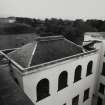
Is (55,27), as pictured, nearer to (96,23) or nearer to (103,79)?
(96,23)

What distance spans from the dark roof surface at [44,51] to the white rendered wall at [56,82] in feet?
2.79

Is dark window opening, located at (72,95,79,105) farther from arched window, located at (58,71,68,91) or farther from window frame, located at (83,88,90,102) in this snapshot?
arched window, located at (58,71,68,91)

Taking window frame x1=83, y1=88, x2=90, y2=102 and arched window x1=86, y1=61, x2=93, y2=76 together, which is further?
window frame x1=83, y1=88, x2=90, y2=102

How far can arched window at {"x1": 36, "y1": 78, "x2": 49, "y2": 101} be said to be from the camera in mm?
9485

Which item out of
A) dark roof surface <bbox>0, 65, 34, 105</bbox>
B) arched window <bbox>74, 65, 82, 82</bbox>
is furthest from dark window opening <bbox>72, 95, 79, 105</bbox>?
dark roof surface <bbox>0, 65, 34, 105</bbox>

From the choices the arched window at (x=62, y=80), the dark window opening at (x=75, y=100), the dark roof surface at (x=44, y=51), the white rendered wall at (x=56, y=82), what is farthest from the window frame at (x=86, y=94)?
the dark roof surface at (x=44, y=51)

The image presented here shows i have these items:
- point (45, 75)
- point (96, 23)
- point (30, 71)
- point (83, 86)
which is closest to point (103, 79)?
point (83, 86)

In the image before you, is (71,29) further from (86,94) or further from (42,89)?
(42,89)

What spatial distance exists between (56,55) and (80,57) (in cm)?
261

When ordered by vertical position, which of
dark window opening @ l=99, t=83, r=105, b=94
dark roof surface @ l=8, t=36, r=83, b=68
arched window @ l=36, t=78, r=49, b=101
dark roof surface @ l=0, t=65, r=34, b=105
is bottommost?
dark window opening @ l=99, t=83, r=105, b=94

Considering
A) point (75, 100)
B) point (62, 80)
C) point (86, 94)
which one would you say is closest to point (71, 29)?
point (86, 94)

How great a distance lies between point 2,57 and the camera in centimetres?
1123

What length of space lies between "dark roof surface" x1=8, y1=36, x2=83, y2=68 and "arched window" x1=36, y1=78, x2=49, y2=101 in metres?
1.61

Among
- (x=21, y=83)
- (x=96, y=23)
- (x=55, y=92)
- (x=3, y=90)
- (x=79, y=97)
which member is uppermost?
(x=96, y=23)
